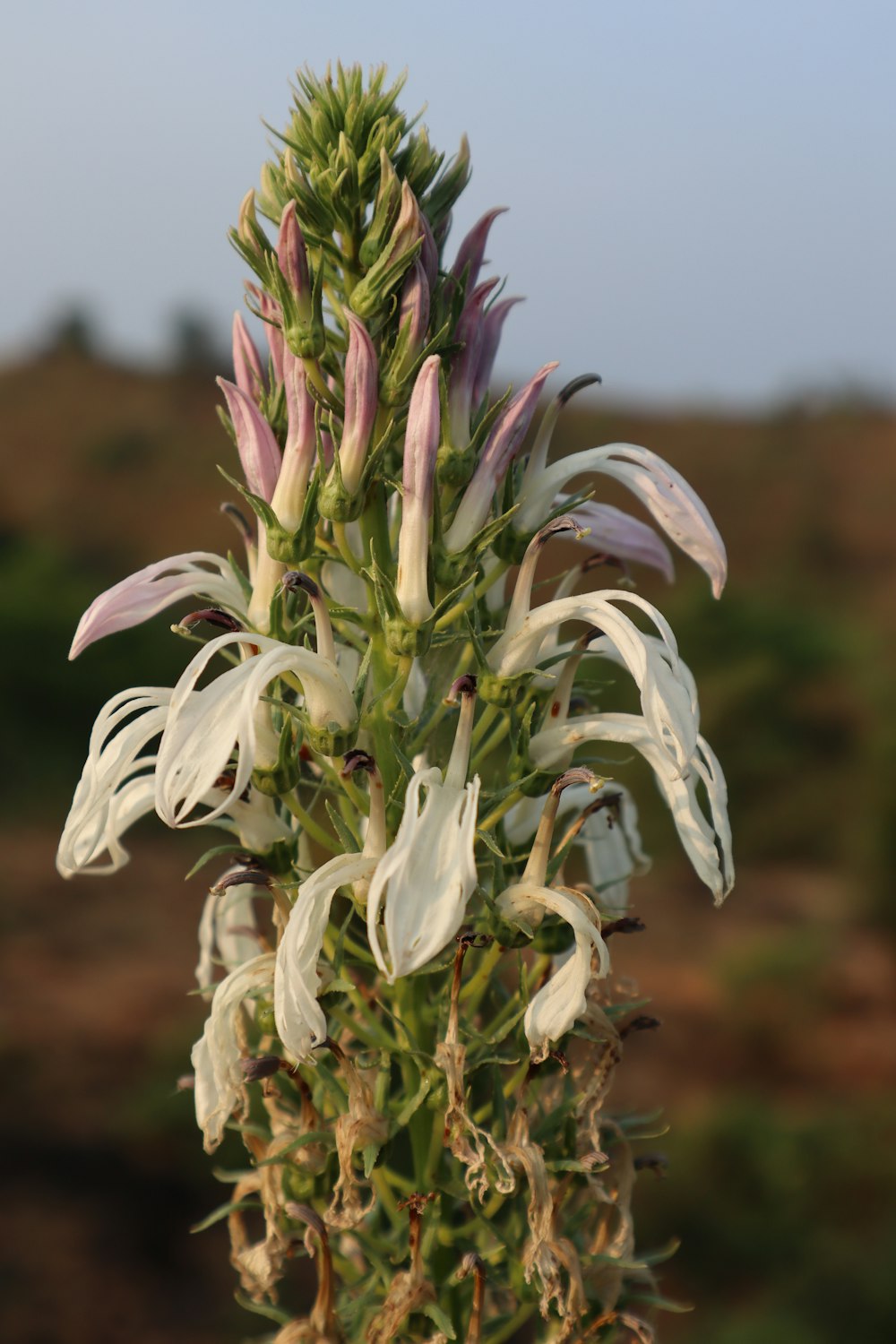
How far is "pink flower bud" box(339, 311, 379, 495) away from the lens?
2.01 meters

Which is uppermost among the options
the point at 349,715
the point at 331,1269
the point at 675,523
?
the point at 675,523

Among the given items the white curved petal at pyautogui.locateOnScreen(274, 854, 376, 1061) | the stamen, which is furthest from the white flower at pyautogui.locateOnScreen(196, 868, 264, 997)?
the stamen

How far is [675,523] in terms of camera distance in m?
2.12

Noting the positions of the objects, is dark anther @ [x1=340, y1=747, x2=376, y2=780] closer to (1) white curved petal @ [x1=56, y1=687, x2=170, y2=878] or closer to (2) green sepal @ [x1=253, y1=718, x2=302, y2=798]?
(2) green sepal @ [x1=253, y1=718, x2=302, y2=798]

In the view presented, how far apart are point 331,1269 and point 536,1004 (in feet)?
2.11

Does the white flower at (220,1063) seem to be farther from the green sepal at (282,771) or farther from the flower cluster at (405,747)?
the green sepal at (282,771)

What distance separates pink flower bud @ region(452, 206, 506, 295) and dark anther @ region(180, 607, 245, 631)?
2.38 ft

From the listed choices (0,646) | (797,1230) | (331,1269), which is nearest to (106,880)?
Result: (0,646)

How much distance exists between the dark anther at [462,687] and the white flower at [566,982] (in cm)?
35

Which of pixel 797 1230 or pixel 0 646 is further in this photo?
pixel 0 646

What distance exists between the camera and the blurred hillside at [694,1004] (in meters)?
8.85

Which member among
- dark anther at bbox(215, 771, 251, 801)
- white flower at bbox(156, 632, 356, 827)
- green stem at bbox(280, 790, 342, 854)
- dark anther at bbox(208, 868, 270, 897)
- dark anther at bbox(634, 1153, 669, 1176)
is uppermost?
white flower at bbox(156, 632, 356, 827)

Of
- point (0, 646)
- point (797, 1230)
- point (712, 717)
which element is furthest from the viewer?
point (0, 646)

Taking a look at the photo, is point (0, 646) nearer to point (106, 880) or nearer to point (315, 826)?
point (106, 880)
